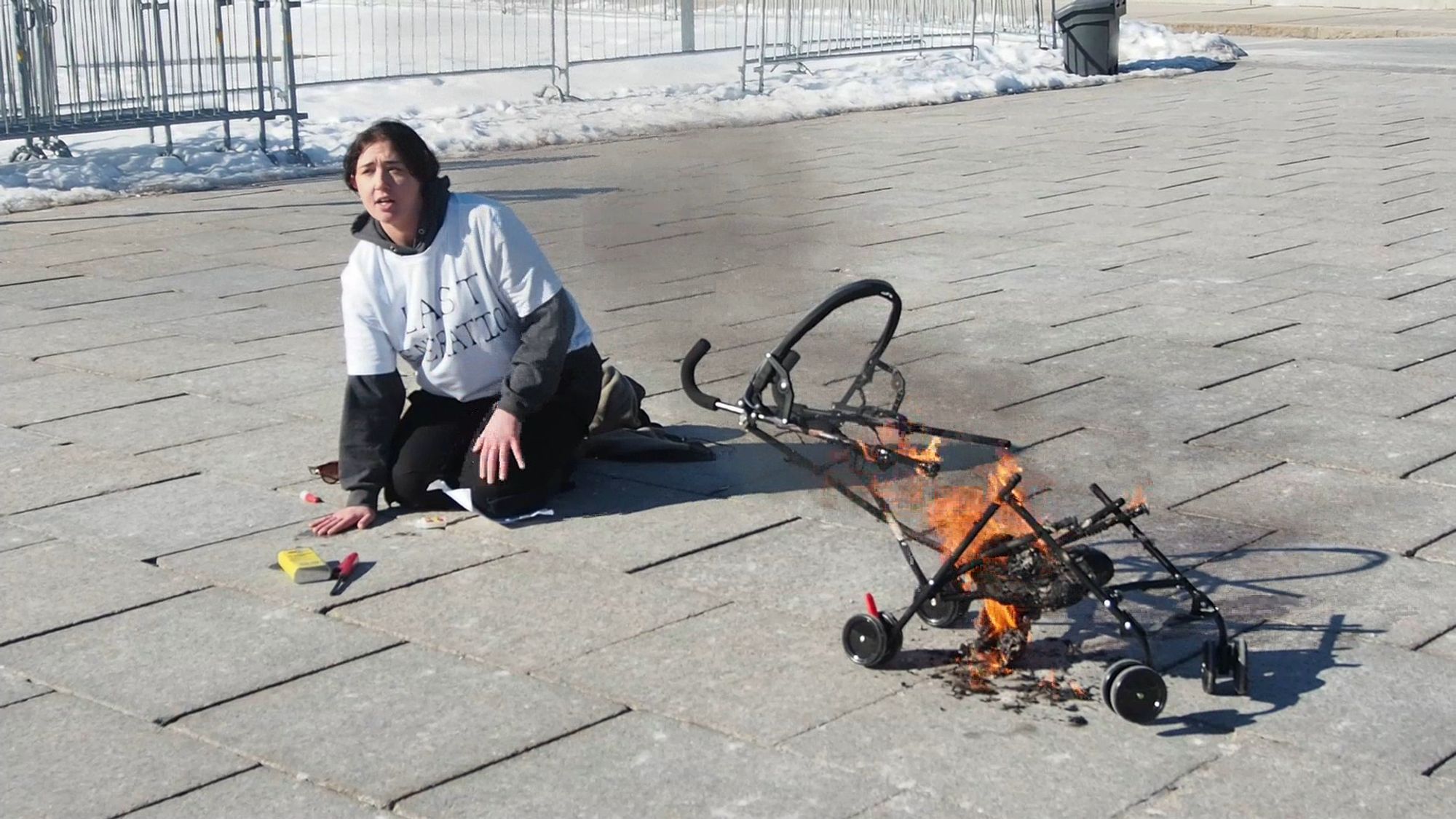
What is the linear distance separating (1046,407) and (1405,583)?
1.74m

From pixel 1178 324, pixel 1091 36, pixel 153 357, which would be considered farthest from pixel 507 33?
pixel 1178 324

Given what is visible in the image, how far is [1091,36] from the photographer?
59.3 feet

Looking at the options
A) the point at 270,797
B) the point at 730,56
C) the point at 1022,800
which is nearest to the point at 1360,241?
the point at 1022,800

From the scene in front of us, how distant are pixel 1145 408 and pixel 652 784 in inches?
119

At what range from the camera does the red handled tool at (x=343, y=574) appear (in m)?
4.18

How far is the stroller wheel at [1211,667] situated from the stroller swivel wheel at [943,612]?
1.69 ft

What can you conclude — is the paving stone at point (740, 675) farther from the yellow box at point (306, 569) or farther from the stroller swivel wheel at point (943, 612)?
the yellow box at point (306, 569)

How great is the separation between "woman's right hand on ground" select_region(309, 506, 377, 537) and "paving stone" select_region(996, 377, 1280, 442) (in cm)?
212

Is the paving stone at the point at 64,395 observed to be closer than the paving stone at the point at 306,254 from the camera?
Yes

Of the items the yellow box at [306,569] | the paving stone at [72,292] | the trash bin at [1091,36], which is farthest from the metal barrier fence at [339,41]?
the yellow box at [306,569]

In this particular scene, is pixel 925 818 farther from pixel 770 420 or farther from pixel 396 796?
pixel 770 420

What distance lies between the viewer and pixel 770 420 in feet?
13.0

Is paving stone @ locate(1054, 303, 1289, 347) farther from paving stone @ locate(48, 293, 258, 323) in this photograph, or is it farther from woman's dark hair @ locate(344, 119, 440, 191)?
paving stone @ locate(48, 293, 258, 323)

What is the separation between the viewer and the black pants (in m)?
4.70
